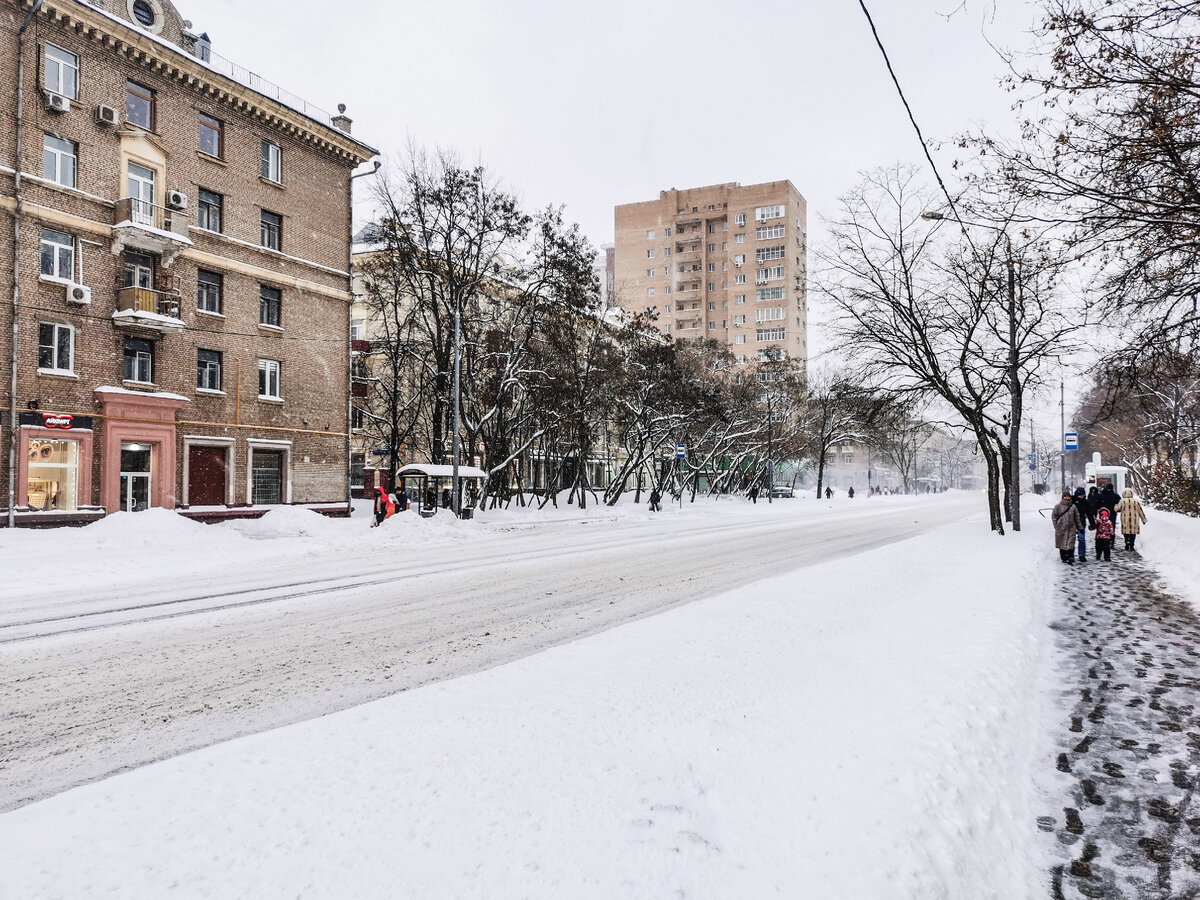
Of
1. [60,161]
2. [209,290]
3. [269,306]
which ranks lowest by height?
[269,306]

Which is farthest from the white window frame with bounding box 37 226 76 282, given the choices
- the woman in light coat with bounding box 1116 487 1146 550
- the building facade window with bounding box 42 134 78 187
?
the woman in light coat with bounding box 1116 487 1146 550

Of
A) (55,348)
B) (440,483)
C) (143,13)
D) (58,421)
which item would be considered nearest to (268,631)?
(58,421)

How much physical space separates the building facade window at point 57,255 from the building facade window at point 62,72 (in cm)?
384

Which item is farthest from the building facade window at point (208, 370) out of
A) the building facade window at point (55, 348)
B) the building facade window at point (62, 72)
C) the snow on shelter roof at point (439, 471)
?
the building facade window at point (62, 72)

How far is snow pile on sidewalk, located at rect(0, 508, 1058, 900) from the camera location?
2.79 metres

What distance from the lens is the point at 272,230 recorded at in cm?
2659

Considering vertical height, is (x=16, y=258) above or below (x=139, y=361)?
above

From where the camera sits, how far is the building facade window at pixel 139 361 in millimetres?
21906

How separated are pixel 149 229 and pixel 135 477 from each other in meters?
7.41

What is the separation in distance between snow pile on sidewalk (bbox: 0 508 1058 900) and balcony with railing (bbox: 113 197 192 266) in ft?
71.4

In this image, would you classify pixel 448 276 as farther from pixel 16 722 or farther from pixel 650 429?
pixel 16 722

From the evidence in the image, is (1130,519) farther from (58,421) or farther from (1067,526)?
(58,421)

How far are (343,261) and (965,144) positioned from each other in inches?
1012

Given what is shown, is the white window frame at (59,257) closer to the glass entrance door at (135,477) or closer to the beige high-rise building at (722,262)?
Result: the glass entrance door at (135,477)
